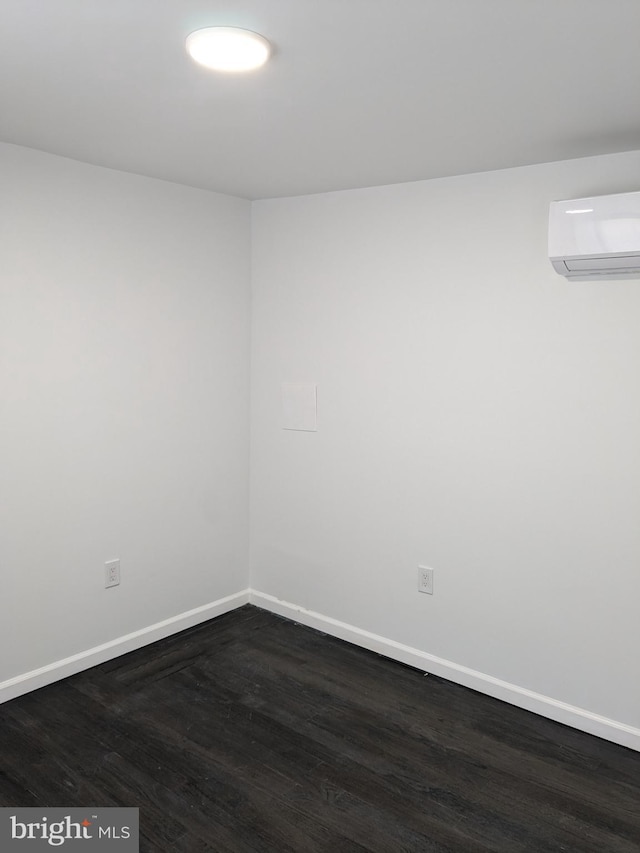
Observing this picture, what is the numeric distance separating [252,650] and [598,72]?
281 cm

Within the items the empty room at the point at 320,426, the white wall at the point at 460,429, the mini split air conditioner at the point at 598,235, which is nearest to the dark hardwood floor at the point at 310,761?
the empty room at the point at 320,426

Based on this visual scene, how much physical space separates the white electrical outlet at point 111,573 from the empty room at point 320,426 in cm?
3

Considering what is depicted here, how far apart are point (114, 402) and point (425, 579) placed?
5.52 feet

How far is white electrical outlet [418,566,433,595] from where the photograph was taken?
322 centimetres

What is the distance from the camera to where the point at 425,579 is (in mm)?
3240

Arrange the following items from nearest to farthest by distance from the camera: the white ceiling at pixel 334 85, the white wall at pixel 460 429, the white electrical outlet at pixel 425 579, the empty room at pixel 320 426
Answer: the white ceiling at pixel 334 85, the empty room at pixel 320 426, the white wall at pixel 460 429, the white electrical outlet at pixel 425 579

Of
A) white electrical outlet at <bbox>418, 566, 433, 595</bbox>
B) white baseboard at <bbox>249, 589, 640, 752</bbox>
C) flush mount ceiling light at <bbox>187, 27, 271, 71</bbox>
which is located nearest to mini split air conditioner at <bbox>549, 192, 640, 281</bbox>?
flush mount ceiling light at <bbox>187, 27, 271, 71</bbox>

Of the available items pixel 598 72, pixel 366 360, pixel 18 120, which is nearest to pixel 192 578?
pixel 366 360

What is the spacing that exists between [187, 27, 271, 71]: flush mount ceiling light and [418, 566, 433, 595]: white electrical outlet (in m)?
2.24

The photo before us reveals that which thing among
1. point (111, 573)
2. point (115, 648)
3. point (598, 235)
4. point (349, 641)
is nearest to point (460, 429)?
point (598, 235)

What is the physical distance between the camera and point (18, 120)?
7.96 feet

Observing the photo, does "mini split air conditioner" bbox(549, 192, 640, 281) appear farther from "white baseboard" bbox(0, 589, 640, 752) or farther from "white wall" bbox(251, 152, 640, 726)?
"white baseboard" bbox(0, 589, 640, 752)

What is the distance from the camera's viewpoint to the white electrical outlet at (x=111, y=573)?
3.27 metres

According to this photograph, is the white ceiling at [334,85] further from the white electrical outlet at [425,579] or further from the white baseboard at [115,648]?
the white baseboard at [115,648]
